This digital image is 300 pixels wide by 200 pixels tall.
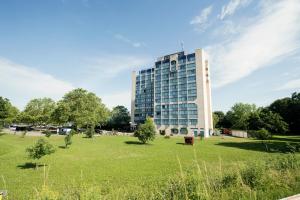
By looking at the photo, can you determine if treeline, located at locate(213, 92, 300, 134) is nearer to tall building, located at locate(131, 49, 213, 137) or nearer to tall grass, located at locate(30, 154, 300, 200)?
tall building, located at locate(131, 49, 213, 137)

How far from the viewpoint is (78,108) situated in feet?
217

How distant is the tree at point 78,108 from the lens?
6384 centimetres

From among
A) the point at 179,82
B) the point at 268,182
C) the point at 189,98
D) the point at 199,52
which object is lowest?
the point at 268,182

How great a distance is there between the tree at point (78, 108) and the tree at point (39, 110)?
26.3ft

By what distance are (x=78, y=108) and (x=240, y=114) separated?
7372 centimetres

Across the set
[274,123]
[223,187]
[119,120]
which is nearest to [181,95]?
[119,120]

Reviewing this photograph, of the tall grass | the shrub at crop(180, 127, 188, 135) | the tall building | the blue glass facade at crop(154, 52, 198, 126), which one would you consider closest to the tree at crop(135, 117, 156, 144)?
the tall grass

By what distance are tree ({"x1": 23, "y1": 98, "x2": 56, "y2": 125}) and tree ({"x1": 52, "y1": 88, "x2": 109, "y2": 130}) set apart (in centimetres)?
801

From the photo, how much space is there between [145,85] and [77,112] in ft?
119

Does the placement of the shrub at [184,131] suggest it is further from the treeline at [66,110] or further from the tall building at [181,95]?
the treeline at [66,110]

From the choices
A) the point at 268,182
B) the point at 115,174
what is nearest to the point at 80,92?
the point at 115,174

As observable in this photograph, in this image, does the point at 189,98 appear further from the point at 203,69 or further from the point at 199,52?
the point at 199,52

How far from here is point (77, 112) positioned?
6412 centimetres

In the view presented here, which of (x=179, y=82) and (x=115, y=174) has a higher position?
(x=179, y=82)
